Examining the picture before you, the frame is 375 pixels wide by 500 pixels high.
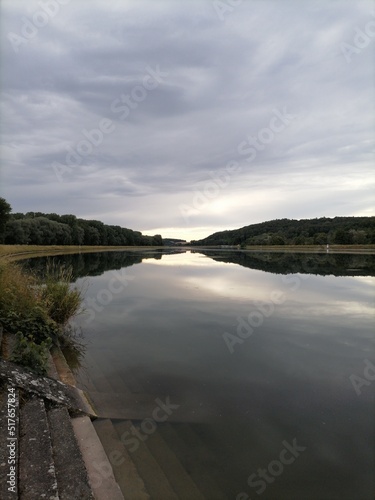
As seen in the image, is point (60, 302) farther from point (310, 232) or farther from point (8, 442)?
point (310, 232)

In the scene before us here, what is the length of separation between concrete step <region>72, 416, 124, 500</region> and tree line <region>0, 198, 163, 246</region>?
166 feet

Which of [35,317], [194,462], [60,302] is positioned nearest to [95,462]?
[194,462]

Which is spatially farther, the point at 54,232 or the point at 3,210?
the point at 54,232

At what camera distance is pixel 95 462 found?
3.38 meters

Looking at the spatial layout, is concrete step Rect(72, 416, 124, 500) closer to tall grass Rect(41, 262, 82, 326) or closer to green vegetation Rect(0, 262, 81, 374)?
green vegetation Rect(0, 262, 81, 374)

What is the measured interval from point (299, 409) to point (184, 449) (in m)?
1.89

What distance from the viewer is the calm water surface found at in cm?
362

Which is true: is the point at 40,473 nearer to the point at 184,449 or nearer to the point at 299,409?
the point at 184,449

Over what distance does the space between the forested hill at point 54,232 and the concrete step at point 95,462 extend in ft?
180

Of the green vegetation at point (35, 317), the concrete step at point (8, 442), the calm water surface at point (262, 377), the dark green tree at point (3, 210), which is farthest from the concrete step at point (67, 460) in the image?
the dark green tree at point (3, 210)

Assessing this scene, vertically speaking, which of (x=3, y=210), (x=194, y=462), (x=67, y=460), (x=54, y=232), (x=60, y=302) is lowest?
(x=194, y=462)

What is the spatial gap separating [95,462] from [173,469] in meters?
0.83

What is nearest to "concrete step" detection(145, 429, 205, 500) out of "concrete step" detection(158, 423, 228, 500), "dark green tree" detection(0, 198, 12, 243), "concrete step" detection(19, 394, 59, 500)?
"concrete step" detection(158, 423, 228, 500)

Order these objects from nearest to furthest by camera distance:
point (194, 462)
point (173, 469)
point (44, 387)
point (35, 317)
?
point (173, 469)
point (194, 462)
point (44, 387)
point (35, 317)
